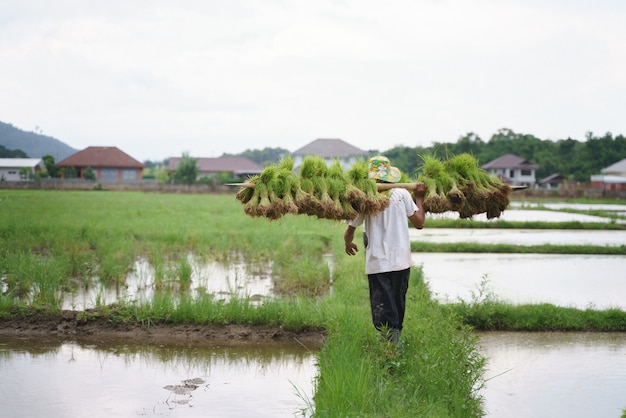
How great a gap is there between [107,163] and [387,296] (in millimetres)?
43814

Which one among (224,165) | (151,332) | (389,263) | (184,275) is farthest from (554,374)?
(224,165)

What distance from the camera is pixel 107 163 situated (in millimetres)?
45406

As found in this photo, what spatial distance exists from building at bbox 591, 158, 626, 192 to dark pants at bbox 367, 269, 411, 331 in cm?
3946

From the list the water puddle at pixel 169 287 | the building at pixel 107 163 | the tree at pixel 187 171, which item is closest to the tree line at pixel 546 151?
the tree at pixel 187 171

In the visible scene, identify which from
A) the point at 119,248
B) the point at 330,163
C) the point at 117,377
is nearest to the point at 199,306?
the point at 117,377

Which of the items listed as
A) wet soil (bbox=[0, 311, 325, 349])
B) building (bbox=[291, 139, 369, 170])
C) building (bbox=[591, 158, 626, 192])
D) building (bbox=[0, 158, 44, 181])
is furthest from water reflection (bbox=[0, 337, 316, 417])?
building (bbox=[291, 139, 369, 170])

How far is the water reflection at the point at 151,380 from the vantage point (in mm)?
4164

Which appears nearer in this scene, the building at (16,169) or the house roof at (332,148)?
the building at (16,169)

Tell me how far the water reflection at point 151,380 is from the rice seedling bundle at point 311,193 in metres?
1.26

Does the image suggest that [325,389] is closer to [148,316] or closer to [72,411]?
[72,411]

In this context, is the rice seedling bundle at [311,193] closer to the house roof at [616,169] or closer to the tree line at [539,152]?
the tree line at [539,152]

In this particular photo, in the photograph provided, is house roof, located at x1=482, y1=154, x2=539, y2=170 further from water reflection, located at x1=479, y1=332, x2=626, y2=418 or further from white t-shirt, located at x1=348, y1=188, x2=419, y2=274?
white t-shirt, located at x1=348, y1=188, x2=419, y2=274

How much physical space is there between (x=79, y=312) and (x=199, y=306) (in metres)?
1.18

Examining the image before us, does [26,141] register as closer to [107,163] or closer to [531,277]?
[531,277]
